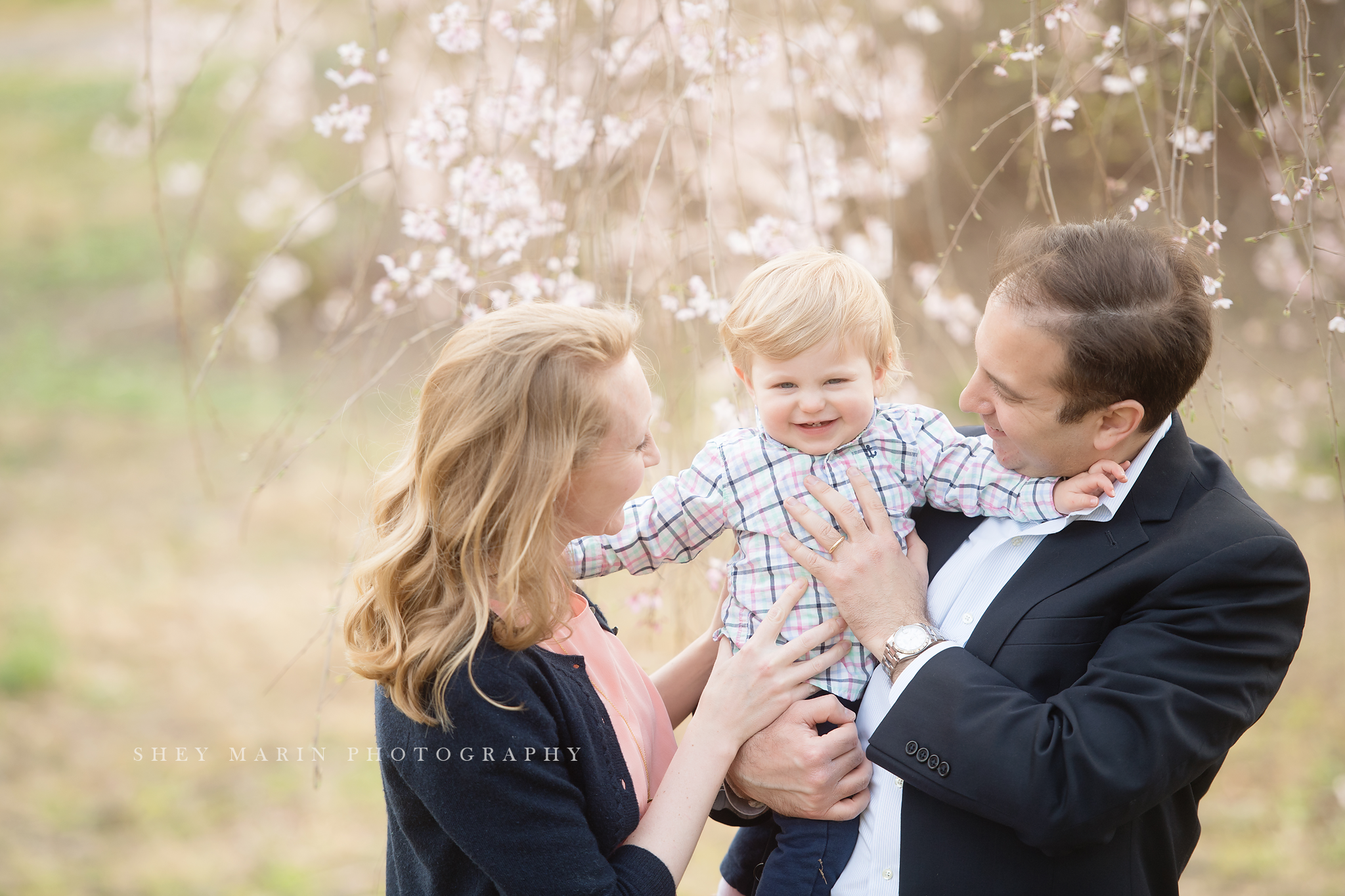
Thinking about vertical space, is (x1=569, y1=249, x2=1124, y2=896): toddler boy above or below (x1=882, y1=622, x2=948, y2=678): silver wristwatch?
above

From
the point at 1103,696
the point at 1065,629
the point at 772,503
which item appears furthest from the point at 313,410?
the point at 1103,696

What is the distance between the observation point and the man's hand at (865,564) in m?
1.58

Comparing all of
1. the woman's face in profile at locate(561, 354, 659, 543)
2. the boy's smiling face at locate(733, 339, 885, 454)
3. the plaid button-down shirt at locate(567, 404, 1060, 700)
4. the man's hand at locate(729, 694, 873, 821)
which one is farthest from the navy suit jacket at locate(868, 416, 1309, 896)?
A: the woman's face in profile at locate(561, 354, 659, 543)

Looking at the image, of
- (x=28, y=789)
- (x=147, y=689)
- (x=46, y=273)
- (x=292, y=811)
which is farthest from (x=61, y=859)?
(x=46, y=273)

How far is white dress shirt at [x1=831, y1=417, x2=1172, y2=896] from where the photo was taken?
1.54m

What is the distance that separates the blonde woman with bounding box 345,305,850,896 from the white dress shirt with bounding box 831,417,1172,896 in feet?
0.68

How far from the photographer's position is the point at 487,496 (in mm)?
1398

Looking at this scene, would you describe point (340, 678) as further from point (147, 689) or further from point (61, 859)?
point (147, 689)

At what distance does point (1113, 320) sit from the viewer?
150cm

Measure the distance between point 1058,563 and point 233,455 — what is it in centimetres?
695

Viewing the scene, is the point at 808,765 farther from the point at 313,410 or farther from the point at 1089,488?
the point at 313,410

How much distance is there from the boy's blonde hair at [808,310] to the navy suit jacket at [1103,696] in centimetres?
45

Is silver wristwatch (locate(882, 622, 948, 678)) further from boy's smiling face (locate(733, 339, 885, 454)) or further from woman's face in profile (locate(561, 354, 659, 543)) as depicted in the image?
woman's face in profile (locate(561, 354, 659, 543))

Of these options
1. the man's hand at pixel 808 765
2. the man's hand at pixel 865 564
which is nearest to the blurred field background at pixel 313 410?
the man's hand at pixel 865 564
